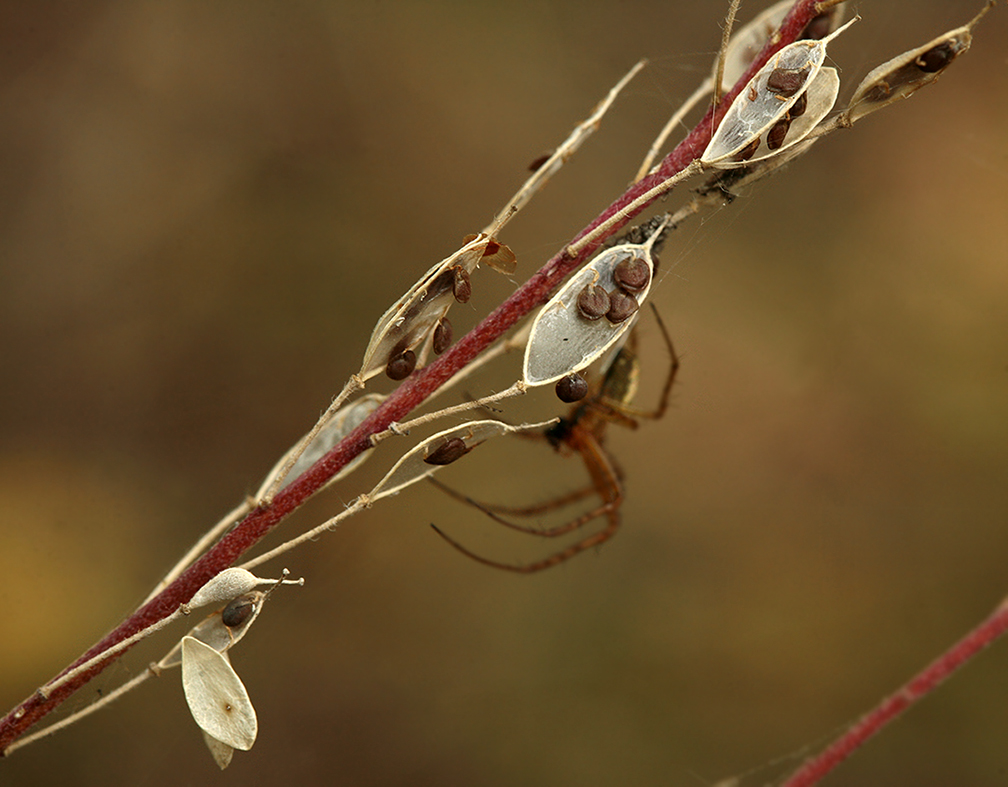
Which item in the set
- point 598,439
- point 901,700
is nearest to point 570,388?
point 901,700

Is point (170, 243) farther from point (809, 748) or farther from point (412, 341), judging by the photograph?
point (809, 748)

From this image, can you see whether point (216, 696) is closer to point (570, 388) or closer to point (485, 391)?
point (570, 388)

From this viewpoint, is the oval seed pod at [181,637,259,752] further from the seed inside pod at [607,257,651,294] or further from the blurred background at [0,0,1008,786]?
the blurred background at [0,0,1008,786]

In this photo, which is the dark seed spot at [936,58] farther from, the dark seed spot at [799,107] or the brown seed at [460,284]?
the brown seed at [460,284]

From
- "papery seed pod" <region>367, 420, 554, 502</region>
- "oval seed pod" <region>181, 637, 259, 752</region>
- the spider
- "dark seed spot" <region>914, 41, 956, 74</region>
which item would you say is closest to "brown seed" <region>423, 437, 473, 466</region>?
"papery seed pod" <region>367, 420, 554, 502</region>

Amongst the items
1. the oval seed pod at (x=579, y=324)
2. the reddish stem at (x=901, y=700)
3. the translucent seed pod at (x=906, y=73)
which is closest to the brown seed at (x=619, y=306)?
the oval seed pod at (x=579, y=324)

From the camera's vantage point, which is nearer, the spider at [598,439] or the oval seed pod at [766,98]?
the oval seed pod at [766,98]

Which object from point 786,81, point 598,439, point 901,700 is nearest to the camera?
point 786,81
